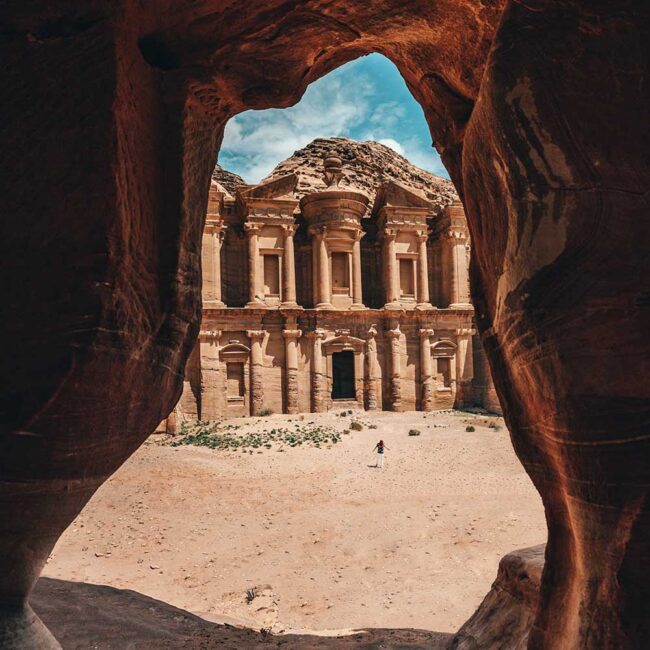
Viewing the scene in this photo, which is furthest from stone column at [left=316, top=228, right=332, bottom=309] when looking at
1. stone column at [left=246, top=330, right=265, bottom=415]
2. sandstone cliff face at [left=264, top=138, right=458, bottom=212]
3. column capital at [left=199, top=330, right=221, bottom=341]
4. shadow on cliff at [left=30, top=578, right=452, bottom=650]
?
shadow on cliff at [left=30, top=578, right=452, bottom=650]

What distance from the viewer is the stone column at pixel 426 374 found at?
22.2 metres

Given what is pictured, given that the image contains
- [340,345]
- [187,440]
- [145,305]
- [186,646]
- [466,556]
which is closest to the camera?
[145,305]

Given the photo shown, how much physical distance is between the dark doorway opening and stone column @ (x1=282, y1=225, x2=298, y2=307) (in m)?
3.49

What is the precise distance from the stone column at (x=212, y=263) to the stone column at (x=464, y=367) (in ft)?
37.0

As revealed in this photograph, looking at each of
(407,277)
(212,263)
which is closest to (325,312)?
(407,277)

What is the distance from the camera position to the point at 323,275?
22016mm

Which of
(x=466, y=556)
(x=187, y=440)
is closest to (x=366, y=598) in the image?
(x=466, y=556)

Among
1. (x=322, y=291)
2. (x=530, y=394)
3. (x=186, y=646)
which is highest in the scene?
(x=322, y=291)

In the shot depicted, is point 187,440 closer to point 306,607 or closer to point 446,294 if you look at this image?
point 306,607

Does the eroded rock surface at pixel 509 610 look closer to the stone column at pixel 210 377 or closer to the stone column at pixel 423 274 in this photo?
the stone column at pixel 210 377

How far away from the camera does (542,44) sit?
2.54 meters

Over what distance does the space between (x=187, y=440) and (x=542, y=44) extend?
16.0 m

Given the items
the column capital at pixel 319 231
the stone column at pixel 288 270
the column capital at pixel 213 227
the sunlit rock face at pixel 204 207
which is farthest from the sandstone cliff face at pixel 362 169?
the sunlit rock face at pixel 204 207

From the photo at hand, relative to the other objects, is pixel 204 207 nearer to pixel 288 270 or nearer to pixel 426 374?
pixel 288 270
